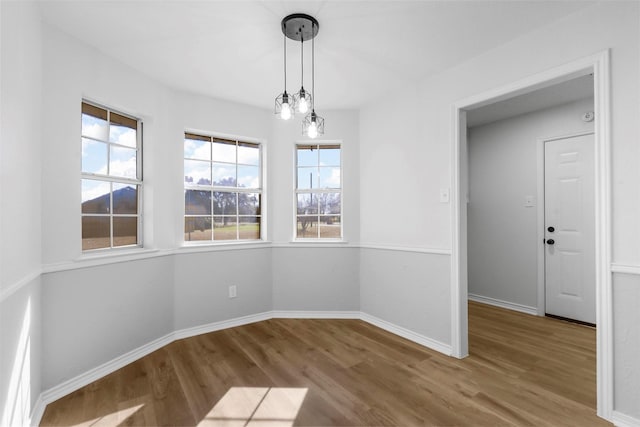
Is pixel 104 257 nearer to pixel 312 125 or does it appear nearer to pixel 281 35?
pixel 312 125

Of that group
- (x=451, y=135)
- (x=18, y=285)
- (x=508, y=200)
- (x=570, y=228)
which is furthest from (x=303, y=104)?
(x=570, y=228)

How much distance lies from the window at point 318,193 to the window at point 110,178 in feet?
5.79

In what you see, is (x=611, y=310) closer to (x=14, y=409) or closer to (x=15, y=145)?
(x=14, y=409)

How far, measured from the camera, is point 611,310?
6.19ft

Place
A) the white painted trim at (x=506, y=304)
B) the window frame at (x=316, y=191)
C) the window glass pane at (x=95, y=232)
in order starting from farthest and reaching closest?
the white painted trim at (x=506, y=304)
the window frame at (x=316, y=191)
the window glass pane at (x=95, y=232)

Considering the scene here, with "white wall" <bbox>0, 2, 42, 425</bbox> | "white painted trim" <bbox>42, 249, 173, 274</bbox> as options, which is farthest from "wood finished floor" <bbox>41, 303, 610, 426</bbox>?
"white painted trim" <bbox>42, 249, 173, 274</bbox>

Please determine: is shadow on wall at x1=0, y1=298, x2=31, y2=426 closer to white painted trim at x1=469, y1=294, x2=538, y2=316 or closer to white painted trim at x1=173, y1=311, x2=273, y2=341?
white painted trim at x1=173, y1=311, x2=273, y2=341

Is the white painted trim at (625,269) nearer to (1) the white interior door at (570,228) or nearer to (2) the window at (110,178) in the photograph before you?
(1) the white interior door at (570,228)

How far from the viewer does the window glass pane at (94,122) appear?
96.7 inches

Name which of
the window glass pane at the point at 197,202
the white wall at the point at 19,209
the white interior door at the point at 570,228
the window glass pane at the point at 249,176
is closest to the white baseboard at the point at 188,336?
the white wall at the point at 19,209

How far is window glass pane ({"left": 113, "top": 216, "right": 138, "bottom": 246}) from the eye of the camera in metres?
2.71

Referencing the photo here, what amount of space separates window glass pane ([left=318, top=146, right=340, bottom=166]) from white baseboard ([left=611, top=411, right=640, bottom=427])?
3171mm

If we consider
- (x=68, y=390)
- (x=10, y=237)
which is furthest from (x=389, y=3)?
(x=68, y=390)

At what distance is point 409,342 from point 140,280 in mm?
2604
